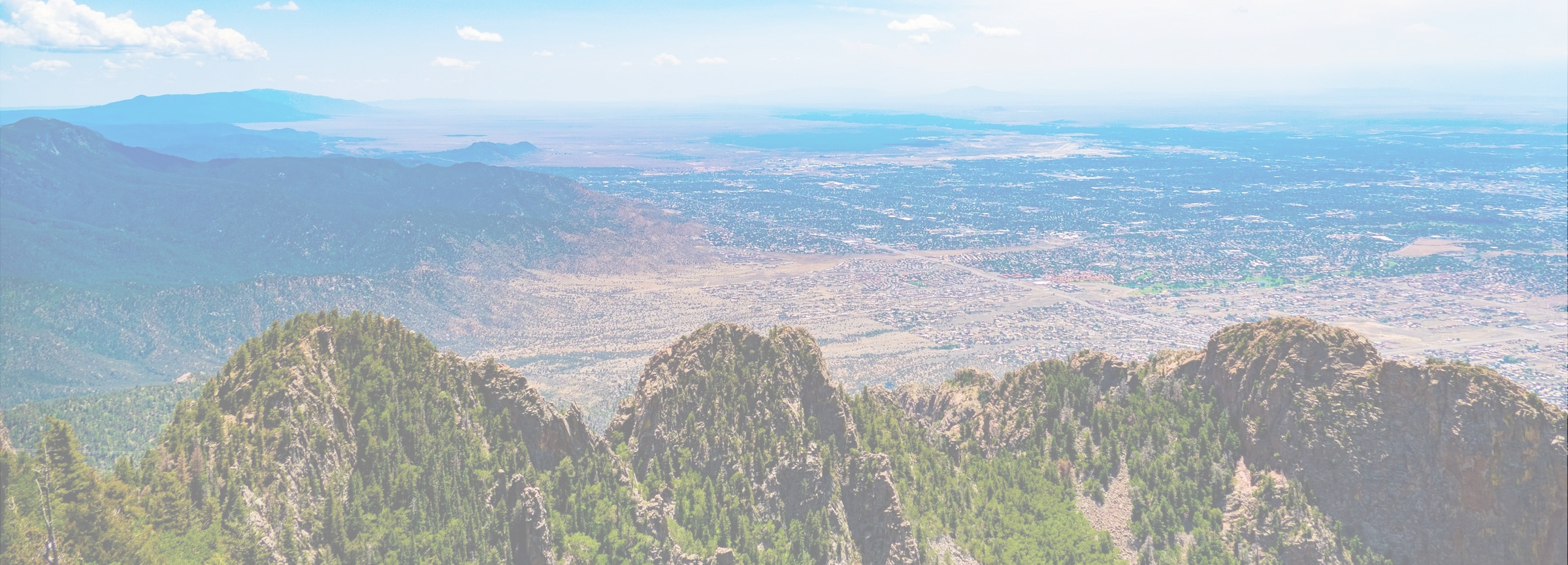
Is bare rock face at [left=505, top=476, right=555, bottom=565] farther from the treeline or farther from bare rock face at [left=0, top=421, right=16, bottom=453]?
Result: bare rock face at [left=0, top=421, right=16, bottom=453]

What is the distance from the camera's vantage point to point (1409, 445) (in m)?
46.8

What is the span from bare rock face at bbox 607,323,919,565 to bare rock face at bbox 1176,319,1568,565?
21.2 metres

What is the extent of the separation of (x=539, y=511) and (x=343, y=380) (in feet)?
45.5

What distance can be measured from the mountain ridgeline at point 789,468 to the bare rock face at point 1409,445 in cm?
12

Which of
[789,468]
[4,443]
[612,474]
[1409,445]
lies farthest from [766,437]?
[4,443]

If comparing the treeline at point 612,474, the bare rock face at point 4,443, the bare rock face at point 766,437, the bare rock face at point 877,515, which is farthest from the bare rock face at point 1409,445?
the bare rock face at point 4,443

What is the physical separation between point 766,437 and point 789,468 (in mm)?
3248

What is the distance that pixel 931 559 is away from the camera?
171ft

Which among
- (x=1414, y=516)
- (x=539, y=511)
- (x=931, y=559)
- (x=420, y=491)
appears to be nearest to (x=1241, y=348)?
(x=1414, y=516)

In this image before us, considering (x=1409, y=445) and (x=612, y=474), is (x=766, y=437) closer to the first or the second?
(x=612, y=474)

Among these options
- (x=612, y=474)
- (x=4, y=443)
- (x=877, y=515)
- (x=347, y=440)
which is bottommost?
(x=877, y=515)

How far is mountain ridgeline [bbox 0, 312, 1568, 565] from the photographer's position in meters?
41.4

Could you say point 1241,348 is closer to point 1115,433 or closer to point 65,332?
point 1115,433

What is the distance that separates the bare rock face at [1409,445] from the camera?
139 ft
